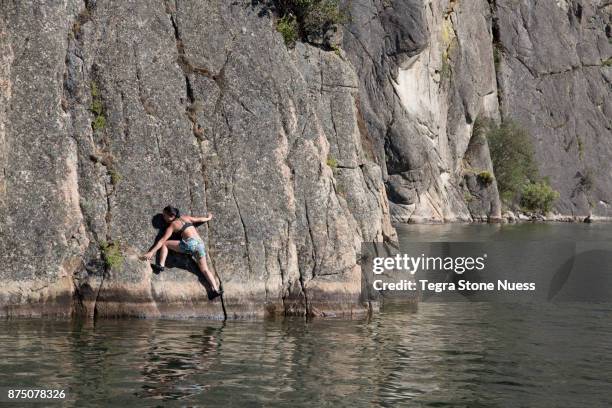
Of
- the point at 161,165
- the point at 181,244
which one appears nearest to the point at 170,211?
the point at 181,244

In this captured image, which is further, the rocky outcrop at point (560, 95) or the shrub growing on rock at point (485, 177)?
the rocky outcrop at point (560, 95)

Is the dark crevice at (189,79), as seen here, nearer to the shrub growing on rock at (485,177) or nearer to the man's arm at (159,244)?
the man's arm at (159,244)

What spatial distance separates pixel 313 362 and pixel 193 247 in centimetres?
444

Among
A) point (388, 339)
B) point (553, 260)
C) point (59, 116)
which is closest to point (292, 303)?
point (388, 339)

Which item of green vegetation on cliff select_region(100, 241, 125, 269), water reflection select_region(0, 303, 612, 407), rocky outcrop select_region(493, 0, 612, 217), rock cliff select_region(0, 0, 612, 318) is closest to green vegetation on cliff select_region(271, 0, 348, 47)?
rock cliff select_region(0, 0, 612, 318)

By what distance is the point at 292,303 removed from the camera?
20.5m

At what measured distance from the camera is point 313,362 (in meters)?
16.4

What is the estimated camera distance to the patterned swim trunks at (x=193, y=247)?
1945 cm

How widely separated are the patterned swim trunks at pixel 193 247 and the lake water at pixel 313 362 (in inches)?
57.0

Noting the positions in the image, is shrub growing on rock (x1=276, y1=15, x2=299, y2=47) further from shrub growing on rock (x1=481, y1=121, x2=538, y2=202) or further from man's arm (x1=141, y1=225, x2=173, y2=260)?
shrub growing on rock (x1=481, y1=121, x2=538, y2=202)

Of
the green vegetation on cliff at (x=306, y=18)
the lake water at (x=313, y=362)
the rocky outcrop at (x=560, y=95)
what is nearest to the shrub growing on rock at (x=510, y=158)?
the rocky outcrop at (x=560, y=95)

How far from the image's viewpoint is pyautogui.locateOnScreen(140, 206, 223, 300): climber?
1947cm

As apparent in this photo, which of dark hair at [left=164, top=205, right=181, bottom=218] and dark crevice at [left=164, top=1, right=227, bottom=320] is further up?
dark crevice at [left=164, top=1, right=227, bottom=320]

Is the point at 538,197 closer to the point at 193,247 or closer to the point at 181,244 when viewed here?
the point at 193,247
